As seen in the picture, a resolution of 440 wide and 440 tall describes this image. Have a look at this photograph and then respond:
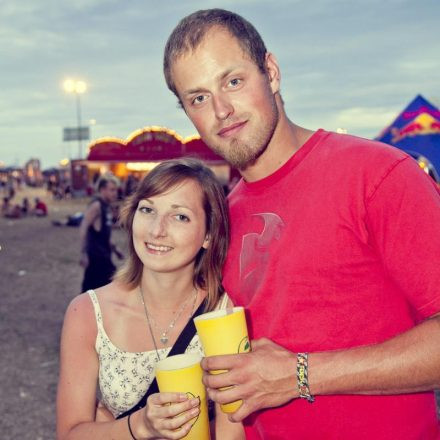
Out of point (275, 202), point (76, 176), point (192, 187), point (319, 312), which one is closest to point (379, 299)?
point (319, 312)

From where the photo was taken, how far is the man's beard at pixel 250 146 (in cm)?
206

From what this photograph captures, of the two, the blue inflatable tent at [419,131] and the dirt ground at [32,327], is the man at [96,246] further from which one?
the blue inflatable tent at [419,131]

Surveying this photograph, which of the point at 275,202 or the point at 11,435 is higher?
the point at 275,202

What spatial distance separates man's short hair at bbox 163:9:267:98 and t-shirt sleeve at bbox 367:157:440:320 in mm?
779

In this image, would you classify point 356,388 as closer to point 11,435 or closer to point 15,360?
point 11,435

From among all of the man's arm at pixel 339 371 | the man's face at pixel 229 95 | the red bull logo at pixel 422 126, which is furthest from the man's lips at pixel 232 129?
the red bull logo at pixel 422 126

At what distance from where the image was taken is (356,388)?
1.65 meters

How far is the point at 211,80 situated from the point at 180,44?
21 cm

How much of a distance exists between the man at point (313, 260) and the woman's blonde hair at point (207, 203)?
0.11 meters

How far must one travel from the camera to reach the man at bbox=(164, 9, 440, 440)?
1.64 m

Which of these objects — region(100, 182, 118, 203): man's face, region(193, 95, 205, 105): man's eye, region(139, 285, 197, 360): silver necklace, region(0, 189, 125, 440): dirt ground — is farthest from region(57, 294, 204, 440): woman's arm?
region(100, 182, 118, 203): man's face

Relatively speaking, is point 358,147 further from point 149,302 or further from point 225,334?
point 149,302

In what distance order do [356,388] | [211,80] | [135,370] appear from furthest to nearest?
[135,370] → [211,80] → [356,388]

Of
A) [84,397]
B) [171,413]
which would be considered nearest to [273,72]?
[171,413]
